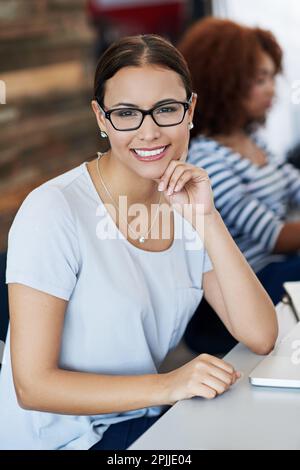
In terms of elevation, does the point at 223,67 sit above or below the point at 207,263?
above

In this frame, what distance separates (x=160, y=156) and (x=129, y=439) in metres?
0.49

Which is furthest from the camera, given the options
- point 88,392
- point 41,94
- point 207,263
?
point 41,94

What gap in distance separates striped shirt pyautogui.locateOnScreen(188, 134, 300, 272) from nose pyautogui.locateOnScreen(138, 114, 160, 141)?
0.91 m

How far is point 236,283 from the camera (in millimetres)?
1363

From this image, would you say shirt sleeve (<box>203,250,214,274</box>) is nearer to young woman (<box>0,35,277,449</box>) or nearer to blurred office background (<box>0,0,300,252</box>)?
young woman (<box>0,35,277,449</box>)

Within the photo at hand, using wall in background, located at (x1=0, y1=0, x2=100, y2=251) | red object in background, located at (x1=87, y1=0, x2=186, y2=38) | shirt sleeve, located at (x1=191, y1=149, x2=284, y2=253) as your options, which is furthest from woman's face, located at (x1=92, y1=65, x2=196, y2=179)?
red object in background, located at (x1=87, y1=0, x2=186, y2=38)

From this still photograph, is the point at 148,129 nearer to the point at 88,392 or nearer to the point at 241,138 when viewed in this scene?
the point at 88,392

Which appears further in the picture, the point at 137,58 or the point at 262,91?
the point at 262,91

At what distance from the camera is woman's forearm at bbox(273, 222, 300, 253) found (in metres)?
2.27

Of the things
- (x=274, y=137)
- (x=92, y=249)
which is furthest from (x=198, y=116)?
(x=274, y=137)

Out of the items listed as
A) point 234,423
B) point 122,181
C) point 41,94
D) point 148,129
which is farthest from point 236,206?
point 41,94

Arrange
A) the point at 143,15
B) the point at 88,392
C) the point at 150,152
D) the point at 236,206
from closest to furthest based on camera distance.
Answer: the point at 88,392, the point at 150,152, the point at 236,206, the point at 143,15

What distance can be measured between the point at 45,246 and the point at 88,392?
0.80ft
